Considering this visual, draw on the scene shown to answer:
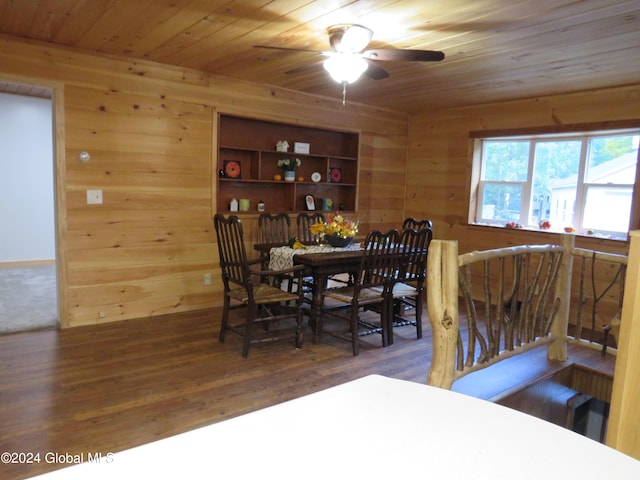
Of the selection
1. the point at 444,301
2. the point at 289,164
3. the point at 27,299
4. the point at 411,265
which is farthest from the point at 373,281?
the point at 27,299

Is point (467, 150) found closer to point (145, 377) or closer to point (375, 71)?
point (375, 71)

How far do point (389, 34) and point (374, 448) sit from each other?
9.55ft

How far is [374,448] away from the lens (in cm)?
78

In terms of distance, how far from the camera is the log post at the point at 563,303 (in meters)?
3.23

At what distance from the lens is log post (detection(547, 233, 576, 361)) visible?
3232 millimetres

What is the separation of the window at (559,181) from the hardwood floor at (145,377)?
6.69 feet

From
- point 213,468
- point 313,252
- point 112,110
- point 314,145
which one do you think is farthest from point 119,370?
point 314,145

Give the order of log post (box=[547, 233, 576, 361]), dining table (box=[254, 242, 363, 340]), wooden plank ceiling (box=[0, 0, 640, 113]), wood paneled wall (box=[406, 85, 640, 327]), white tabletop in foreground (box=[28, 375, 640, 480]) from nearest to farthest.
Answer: white tabletop in foreground (box=[28, 375, 640, 480]), wooden plank ceiling (box=[0, 0, 640, 113]), log post (box=[547, 233, 576, 361]), dining table (box=[254, 242, 363, 340]), wood paneled wall (box=[406, 85, 640, 327])

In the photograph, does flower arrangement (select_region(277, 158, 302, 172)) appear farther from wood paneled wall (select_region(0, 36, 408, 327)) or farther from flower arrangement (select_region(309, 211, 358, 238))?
flower arrangement (select_region(309, 211, 358, 238))

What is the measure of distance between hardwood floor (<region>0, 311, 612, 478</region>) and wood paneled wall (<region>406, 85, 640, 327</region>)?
5.88 ft

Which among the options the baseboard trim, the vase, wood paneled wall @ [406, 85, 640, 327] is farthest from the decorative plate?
the baseboard trim

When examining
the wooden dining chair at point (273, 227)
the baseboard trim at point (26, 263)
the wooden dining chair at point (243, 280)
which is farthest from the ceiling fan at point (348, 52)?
the baseboard trim at point (26, 263)

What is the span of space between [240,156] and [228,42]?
173 cm

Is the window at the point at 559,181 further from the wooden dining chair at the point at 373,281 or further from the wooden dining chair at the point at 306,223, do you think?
the wooden dining chair at the point at 373,281
